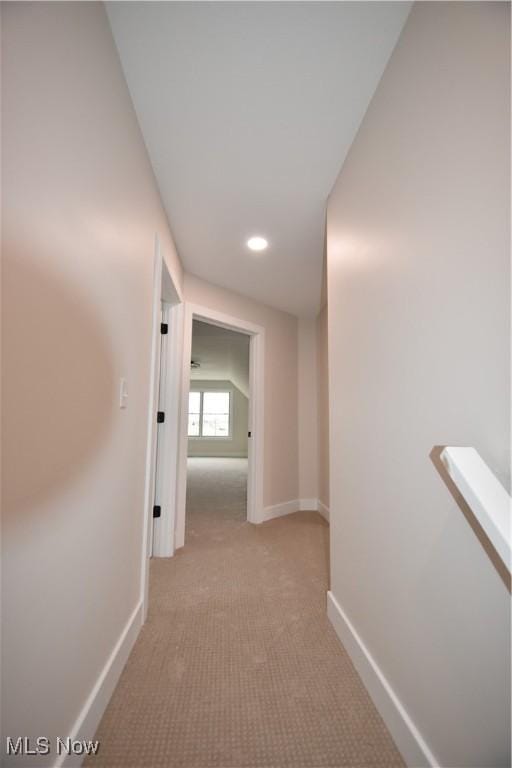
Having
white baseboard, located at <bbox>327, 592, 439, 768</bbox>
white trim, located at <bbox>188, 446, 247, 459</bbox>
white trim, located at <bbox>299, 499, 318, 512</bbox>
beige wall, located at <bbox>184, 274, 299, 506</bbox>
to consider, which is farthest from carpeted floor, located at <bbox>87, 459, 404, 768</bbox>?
white trim, located at <bbox>188, 446, 247, 459</bbox>

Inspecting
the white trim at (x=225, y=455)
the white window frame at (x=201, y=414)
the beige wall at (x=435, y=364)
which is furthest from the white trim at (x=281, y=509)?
the white window frame at (x=201, y=414)

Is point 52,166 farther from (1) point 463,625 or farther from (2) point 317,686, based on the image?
(2) point 317,686

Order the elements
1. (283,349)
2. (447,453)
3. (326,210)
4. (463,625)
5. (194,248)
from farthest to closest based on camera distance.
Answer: (283,349), (194,248), (326,210), (463,625), (447,453)

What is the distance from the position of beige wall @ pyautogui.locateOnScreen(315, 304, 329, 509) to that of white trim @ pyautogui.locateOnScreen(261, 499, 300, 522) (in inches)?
11.4

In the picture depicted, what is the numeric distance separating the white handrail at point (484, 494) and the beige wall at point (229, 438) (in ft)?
28.8

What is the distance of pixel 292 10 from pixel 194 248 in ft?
5.04

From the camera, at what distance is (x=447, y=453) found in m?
0.61

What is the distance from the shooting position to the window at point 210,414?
9.73 meters

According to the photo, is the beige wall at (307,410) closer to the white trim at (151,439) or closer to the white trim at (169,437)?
the white trim at (169,437)

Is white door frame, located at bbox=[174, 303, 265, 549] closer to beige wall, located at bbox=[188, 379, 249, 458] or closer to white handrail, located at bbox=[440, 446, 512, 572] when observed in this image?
white handrail, located at bbox=[440, 446, 512, 572]

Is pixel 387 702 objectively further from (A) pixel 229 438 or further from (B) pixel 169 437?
(A) pixel 229 438

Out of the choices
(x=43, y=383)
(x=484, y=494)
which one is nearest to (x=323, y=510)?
(x=484, y=494)

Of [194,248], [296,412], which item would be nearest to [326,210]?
[194,248]

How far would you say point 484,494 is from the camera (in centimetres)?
54
